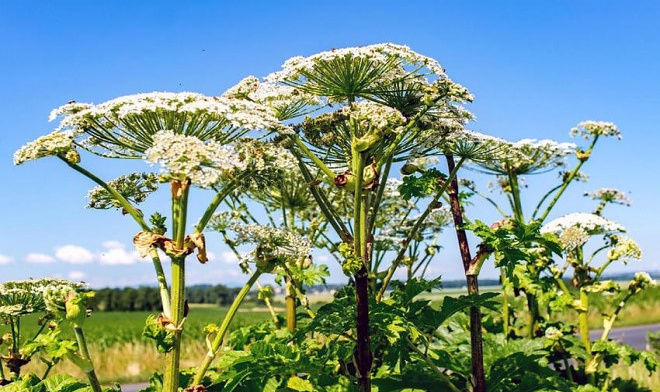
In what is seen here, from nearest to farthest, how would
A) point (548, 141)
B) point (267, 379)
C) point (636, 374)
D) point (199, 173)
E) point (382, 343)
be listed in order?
1. point (199, 173)
2. point (267, 379)
3. point (382, 343)
4. point (548, 141)
5. point (636, 374)

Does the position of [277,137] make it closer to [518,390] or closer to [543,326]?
[518,390]

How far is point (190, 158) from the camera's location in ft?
10.7

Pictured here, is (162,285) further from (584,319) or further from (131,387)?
(131,387)

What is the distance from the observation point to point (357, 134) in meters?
4.32

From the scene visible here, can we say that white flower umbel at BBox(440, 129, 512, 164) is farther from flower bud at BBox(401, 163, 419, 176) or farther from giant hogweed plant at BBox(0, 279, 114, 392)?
giant hogweed plant at BBox(0, 279, 114, 392)

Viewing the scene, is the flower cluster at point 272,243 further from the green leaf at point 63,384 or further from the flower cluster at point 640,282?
the flower cluster at point 640,282

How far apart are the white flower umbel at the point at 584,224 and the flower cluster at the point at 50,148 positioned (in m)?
5.06


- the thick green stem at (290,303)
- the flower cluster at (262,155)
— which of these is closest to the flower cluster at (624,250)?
the thick green stem at (290,303)

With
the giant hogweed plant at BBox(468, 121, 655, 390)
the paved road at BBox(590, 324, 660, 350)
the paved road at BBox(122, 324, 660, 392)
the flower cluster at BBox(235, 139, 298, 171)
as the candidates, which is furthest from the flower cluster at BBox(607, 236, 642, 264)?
the paved road at BBox(590, 324, 660, 350)

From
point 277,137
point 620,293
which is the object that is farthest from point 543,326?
point 277,137

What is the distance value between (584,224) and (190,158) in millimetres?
5143

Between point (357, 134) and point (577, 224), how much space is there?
3.97m

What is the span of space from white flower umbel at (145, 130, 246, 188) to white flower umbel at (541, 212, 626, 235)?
465 cm

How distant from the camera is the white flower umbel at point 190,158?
3262mm
